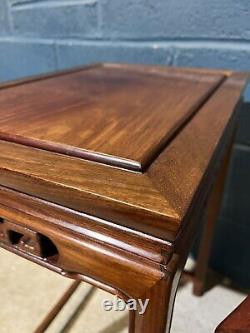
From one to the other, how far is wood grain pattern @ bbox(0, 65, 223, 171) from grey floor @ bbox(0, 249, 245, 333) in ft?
2.11

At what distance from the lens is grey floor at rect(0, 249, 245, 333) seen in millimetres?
882

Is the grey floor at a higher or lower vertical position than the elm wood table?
lower

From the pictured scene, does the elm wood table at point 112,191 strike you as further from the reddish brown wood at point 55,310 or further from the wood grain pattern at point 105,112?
the reddish brown wood at point 55,310

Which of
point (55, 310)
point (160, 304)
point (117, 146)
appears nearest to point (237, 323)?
point (160, 304)

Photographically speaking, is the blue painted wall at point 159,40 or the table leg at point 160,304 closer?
the table leg at point 160,304

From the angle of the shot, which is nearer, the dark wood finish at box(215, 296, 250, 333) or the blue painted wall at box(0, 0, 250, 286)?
the dark wood finish at box(215, 296, 250, 333)

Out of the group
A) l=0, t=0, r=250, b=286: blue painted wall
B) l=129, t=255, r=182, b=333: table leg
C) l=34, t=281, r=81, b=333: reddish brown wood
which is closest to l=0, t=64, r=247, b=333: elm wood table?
l=129, t=255, r=182, b=333: table leg

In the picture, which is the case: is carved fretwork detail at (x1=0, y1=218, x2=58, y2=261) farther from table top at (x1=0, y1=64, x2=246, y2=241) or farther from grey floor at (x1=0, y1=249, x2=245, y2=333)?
grey floor at (x1=0, y1=249, x2=245, y2=333)

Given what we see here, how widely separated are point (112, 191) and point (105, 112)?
0.22 meters

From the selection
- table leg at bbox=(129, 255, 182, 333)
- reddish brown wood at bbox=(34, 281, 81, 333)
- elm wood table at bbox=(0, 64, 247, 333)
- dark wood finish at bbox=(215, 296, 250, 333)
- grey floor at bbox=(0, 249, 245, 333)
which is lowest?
grey floor at bbox=(0, 249, 245, 333)

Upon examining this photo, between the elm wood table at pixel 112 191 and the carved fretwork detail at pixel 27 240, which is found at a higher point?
the elm wood table at pixel 112 191

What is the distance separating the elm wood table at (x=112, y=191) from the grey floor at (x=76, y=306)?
0.60 meters

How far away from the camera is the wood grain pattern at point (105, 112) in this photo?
344mm

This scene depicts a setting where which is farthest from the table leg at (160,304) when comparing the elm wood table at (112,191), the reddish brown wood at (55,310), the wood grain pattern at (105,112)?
the reddish brown wood at (55,310)
